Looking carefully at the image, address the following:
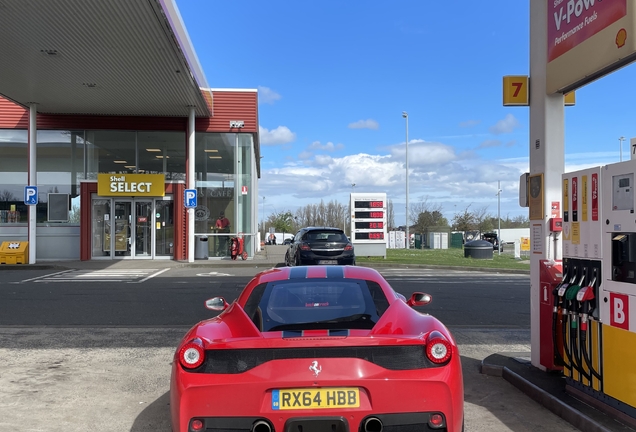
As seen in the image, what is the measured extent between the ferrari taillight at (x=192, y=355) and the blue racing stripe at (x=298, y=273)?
1277 mm

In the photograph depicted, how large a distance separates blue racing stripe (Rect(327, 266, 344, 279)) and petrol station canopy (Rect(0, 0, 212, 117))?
10.4 metres

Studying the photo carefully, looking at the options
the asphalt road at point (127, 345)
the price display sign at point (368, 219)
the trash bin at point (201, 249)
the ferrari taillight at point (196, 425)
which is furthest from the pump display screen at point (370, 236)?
the ferrari taillight at point (196, 425)

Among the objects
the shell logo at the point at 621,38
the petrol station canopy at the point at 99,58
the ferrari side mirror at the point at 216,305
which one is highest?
the petrol station canopy at the point at 99,58

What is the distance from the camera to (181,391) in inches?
134

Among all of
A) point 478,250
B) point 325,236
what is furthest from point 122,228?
point 478,250

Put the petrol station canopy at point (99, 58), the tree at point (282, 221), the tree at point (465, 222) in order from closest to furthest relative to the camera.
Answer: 1. the petrol station canopy at point (99, 58)
2. the tree at point (465, 222)
3. the tree at point (282, 221)

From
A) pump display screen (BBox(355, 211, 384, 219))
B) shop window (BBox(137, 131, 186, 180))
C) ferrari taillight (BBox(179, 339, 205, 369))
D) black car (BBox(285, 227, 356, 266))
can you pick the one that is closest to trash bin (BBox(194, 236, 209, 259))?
shop window (BBox(137, 131, 186, 180))

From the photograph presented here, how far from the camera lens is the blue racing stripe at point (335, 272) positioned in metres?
4.63

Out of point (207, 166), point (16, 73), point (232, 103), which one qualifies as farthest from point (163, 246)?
point (16, 73)

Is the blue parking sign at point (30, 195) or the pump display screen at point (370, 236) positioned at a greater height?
the blue parking sign at point (30, 195)

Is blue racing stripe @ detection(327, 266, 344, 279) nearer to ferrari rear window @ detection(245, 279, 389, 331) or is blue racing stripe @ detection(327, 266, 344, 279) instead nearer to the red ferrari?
ferrari rear window @ detection(245, 279, 389, 331)

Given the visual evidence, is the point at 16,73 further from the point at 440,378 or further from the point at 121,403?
the point at 440,378

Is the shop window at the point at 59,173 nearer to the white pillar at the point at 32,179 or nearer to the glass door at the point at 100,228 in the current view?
the glass door at the point at 100,228

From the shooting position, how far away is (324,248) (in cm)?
1736
